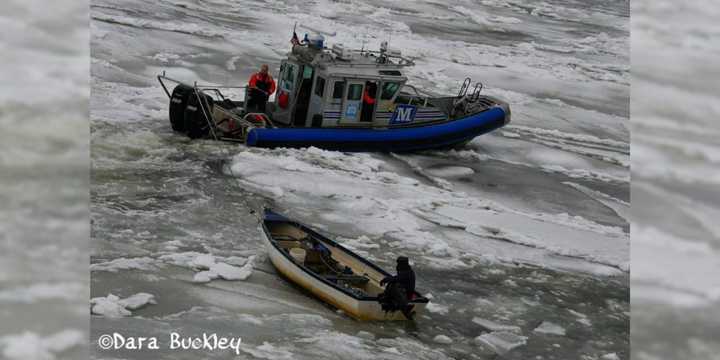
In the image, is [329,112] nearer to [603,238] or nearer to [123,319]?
[603,238]

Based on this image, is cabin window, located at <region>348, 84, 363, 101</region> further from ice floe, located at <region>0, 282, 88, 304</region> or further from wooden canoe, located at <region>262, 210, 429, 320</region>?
ice floe, located at <region>0, 282, 88, 304</region>

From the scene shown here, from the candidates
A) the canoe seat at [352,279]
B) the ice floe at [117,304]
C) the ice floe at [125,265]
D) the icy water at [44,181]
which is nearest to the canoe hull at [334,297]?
the canoe seat at [352,279]

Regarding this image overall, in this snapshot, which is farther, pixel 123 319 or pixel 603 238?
pixel 603 238

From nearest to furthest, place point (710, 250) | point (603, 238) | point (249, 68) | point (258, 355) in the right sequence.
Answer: point (258, 355) → point (710, 250) → point (603, 238) → point (249, 68)

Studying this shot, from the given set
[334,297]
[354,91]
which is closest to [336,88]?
[354,91]

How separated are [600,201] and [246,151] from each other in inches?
103

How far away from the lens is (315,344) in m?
6.05

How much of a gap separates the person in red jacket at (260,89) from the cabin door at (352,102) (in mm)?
558

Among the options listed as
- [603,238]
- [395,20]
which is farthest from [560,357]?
[395,20]

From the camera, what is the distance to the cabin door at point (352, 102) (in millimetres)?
9305

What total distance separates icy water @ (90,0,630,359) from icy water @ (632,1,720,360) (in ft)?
0.88

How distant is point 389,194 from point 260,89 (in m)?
1.43

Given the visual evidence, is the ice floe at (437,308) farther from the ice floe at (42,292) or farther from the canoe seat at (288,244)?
the ice floe at (42,292)

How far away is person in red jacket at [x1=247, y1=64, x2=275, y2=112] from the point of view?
925 cm
